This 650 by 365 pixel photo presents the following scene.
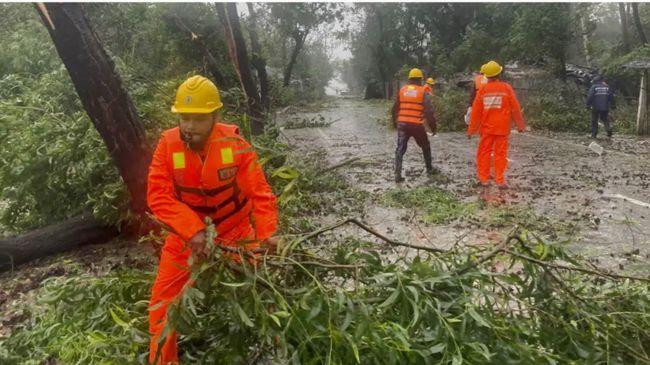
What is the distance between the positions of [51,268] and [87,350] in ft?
10.1

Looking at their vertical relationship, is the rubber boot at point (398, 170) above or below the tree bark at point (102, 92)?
below

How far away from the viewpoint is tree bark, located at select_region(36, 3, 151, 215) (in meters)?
4.78

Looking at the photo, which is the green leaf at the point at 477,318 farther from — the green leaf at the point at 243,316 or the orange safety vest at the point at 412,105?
the orange safety vest at the point at 412,105

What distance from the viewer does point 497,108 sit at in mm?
8336

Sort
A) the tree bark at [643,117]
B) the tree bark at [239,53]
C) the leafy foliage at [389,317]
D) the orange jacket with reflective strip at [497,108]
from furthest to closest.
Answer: the tree bark at [643,117] < the tree bark at [239,53] < the orange jacket with reflective strip at [497,108] < the leafy foliage at [389,317]

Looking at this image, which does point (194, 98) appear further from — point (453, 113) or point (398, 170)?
point (453, 113)

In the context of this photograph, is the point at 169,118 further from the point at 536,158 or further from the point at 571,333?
the point at 536,158

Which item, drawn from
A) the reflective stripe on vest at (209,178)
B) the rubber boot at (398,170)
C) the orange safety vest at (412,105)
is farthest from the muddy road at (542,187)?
the orange safety vest at (412,105)

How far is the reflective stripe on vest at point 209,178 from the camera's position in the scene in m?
3.32

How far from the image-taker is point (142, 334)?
10.4ft

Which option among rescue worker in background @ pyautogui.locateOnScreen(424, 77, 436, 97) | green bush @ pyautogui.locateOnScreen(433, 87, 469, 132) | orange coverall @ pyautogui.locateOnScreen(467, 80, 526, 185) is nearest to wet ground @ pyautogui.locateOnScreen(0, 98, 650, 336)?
orange coverall @ pyautogui.locateOnScreen(467, 80, 526, 185)

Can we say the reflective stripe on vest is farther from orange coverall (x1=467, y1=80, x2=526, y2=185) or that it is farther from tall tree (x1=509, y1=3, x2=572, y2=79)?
tall tree (x1=509, y1=3, x2=572, y2=79)

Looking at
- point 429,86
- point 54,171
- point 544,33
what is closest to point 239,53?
point 54,171

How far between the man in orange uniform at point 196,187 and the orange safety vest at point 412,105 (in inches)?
247
